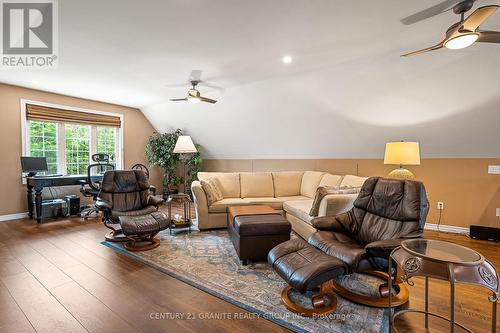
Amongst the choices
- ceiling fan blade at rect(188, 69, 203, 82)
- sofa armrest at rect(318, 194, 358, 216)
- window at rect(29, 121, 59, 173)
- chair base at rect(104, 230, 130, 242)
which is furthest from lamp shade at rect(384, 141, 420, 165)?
window at rect(29, 121, 59, 173)

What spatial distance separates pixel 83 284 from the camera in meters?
2.36

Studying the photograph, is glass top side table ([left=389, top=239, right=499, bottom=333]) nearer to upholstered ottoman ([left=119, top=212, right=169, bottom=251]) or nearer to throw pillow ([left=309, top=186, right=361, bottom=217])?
throw pillow ([left=309, top=186, right=361, bottom=217])

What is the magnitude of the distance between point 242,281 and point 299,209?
159 centimetres

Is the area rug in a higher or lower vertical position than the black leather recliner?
lower

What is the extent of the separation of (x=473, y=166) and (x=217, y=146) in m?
5.04

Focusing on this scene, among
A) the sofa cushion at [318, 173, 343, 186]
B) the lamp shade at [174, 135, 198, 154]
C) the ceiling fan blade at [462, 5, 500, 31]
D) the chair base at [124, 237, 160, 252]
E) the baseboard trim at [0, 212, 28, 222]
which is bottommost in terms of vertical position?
the chair base at [124, 237, 160, 252]

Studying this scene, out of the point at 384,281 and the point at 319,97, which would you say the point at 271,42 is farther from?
the point at 384,281

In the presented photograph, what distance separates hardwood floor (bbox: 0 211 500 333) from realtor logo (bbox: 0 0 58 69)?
2582mm

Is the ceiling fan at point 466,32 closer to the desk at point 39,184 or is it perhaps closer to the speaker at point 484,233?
the speaker at point 484,233

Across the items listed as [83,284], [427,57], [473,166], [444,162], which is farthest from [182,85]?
[473,166]

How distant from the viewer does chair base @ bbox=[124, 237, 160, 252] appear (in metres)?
3.23

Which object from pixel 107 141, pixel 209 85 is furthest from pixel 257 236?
pixel 107 141

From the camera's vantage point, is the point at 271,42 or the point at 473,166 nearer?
the point at 271,42

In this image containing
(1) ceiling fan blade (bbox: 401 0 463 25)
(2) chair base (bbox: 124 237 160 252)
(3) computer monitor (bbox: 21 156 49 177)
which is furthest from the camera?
(3) computer monitor (bbox: 21 156 49 177)
